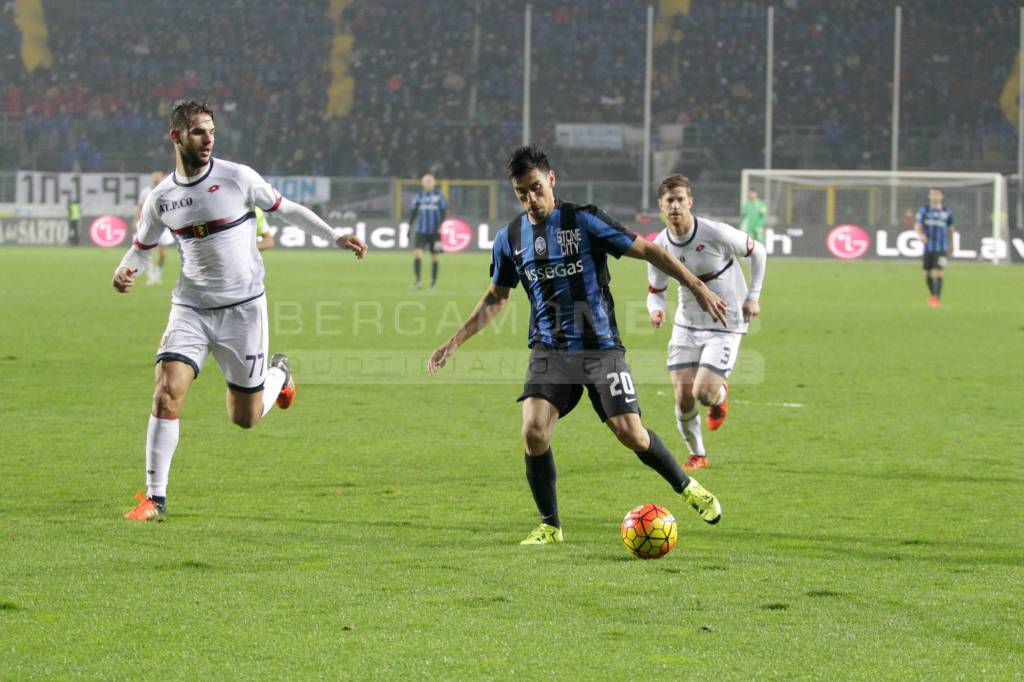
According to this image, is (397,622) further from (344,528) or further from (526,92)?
(526,92)

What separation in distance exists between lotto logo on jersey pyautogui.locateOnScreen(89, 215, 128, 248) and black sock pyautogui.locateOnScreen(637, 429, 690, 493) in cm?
3746

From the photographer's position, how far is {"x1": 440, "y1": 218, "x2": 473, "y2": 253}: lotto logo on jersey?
42.2m

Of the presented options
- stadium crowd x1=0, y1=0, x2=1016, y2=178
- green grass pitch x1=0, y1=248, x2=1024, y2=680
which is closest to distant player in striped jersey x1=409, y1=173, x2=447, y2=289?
green grass pitch x1=0, y1=248, x2=1024, y2=680

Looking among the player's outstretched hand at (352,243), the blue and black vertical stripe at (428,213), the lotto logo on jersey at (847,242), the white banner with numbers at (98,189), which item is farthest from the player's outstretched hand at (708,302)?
the white banner with numbers at (98,189)

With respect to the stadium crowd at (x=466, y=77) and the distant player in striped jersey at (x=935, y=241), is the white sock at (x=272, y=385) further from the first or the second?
the stadium crowd at (x=466, y=77)

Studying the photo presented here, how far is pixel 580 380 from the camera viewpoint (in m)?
6.86

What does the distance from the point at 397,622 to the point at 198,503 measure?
286 centimetres

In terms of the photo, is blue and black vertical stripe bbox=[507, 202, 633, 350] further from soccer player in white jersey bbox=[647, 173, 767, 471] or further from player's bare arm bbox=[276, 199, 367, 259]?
soccer player in white jersey bbox=[647, 173, 767, 471]

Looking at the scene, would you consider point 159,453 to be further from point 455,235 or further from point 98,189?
point 98,189

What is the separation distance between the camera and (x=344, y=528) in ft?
23.4

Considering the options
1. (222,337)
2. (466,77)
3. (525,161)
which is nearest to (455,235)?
(466,77)

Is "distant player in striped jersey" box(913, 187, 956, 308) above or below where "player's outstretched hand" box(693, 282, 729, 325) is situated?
above

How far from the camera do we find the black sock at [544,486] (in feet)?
22.5

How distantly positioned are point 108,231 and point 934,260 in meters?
26.3
